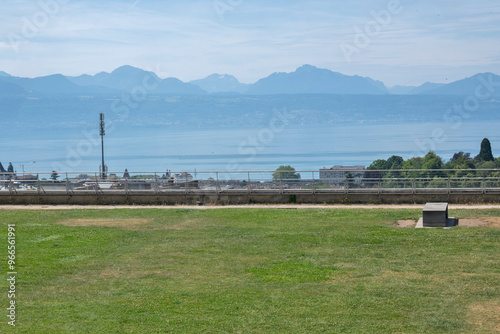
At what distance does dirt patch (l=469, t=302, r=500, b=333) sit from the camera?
1023 centimetres

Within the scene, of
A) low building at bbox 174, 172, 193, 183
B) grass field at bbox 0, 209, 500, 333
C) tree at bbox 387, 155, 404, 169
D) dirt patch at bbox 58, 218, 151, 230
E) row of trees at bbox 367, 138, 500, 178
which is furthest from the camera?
tree at bbox 387, 155, 404, 169

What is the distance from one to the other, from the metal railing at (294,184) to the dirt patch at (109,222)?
5011 millimetres

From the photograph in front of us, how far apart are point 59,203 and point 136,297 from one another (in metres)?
17.4

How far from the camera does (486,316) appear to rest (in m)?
10.8

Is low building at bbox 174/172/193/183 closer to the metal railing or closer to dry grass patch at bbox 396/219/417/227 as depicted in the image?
the metal railing

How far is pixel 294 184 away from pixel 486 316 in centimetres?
1690

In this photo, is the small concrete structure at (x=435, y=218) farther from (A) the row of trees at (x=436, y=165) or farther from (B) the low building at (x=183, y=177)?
(B) the low building at (x=183, y=177)

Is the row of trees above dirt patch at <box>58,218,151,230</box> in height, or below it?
above

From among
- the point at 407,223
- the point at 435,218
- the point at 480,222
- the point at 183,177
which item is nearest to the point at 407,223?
the point at 407,223

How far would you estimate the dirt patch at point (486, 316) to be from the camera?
403 inches

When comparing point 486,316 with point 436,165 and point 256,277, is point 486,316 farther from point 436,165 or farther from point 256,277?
point 436,165

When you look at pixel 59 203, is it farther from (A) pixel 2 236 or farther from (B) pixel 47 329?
(B) pixel 47 329

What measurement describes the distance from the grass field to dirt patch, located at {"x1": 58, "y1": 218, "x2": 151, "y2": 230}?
0.21 metres

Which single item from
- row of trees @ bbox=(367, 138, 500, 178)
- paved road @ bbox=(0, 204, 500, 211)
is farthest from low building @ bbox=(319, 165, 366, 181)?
paved road @ bbox=(0, 204, 500, 211)
